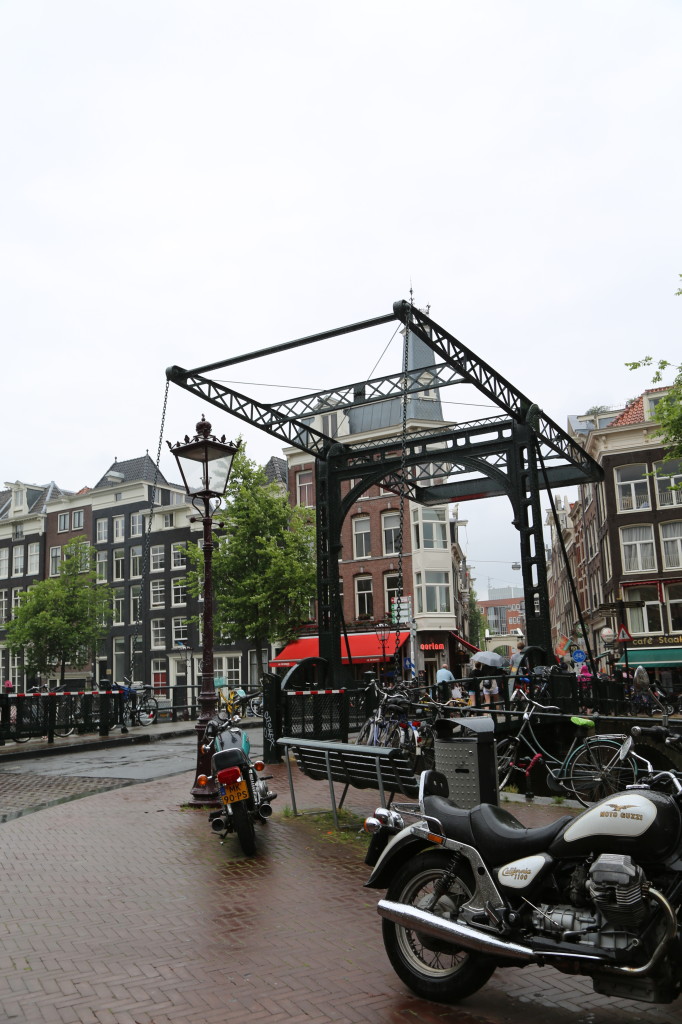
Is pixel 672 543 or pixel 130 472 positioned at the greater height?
pixel 130 472

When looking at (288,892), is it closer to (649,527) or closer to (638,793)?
(638,793)

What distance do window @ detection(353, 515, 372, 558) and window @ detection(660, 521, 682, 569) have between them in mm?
12095

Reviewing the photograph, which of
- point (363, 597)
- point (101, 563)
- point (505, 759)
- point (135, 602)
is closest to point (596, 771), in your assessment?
point (505, 759)

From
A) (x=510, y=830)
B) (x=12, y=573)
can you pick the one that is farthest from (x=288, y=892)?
(x=12, y=573)

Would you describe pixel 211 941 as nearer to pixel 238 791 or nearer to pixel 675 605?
pixel 238 791

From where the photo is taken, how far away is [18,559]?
178ft

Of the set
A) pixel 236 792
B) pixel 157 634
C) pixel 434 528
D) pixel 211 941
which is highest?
pixel 434 528

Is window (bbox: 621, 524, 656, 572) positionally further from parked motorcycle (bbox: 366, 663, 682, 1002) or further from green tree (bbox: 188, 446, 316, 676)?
parked motorcycle (bbox: 366, 663, 682, 1002)

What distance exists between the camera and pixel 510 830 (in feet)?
12.1

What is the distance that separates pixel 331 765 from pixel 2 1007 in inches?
162

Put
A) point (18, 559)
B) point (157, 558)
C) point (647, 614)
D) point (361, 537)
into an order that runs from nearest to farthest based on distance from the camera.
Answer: point (647, 614) → point (361, 537) → point (157, 558) → point (18, 559)

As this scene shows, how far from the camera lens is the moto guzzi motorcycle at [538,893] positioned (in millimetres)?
3221

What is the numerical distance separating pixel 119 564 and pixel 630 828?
157 feet

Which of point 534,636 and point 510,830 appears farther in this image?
point 534,636
